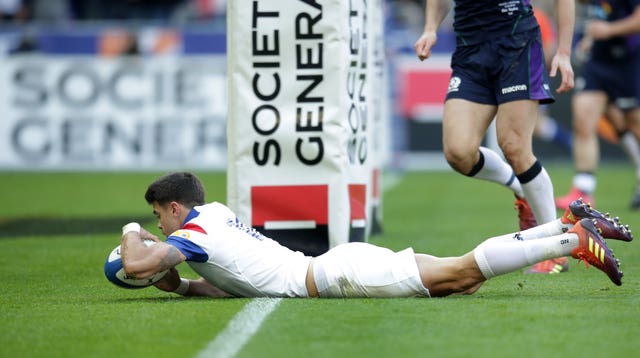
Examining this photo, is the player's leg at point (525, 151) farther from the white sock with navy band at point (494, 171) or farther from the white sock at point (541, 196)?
the white sock with navy band at point (494, 171)

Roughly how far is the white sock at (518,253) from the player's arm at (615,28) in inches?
233

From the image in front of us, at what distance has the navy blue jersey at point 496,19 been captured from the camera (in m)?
7.41

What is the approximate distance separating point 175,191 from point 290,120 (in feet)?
6.16

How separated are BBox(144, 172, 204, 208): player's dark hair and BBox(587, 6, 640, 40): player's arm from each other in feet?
20.6

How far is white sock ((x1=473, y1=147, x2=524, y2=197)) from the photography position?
7.68 metres

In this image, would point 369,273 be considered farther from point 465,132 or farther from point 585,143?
point 585,143

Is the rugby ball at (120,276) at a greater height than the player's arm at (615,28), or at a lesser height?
lesser

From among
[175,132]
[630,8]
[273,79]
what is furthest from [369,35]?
[175,132]

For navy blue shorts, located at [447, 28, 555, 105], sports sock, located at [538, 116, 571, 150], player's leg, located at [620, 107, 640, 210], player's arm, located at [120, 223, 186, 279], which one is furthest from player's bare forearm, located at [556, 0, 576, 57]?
sports sock, located at [538, 116, 571, 150]

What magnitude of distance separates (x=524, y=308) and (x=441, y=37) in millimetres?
14604

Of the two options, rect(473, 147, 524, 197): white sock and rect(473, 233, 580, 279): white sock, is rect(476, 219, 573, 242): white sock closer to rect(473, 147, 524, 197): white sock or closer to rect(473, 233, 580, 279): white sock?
rect(473, 233, 580, 279): white sock

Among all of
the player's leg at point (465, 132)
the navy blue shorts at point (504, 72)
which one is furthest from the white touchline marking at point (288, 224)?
the navy blue shorts at point (504, 72)

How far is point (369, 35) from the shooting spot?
29.7 ft

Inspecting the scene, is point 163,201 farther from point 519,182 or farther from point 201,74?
point 201,74
